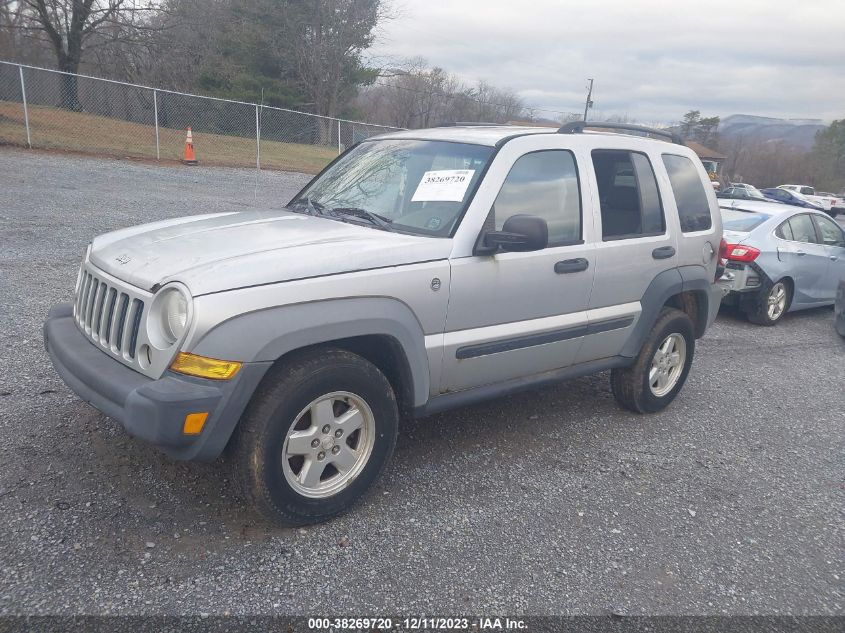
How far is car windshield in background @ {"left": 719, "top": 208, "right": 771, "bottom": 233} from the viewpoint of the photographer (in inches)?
335

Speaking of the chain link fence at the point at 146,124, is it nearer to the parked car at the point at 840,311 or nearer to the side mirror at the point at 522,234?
the parked car at the point at 840,311

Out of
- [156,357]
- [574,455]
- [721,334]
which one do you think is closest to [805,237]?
[721,334]

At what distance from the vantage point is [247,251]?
3119 millimetres

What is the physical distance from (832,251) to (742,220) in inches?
61.1

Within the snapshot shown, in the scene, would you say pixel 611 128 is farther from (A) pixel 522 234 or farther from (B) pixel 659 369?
(A) pixel 522 234

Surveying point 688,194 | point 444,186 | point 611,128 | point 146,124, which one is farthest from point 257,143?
point 444,186

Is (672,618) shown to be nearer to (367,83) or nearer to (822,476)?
(822,476)

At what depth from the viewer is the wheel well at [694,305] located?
512cm

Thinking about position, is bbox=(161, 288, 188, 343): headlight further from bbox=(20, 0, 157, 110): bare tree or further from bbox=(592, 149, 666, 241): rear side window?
bbox=(20, 0, 157, 110): bare tree

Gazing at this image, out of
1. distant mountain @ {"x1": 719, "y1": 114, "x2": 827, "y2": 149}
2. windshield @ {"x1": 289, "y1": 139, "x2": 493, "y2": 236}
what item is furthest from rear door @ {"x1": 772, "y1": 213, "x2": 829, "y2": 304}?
distant mountain @ {"x1": 719, "y1": 114, "x2": 827, "y2": 149}

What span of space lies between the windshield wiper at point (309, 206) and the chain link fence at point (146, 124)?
14574 millimetres

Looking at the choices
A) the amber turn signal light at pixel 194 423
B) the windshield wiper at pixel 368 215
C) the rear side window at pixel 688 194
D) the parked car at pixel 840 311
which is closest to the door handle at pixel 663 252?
the rear side window at pixel 688 194

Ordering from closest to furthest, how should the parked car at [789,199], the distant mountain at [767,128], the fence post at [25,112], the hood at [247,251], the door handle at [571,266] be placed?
the hood at [247,251] < the door handle at [571,266] < the parked car at [789,199] < the fence post at [25,112] < the distant mountain at [767,128]

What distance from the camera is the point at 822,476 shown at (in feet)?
14.2
